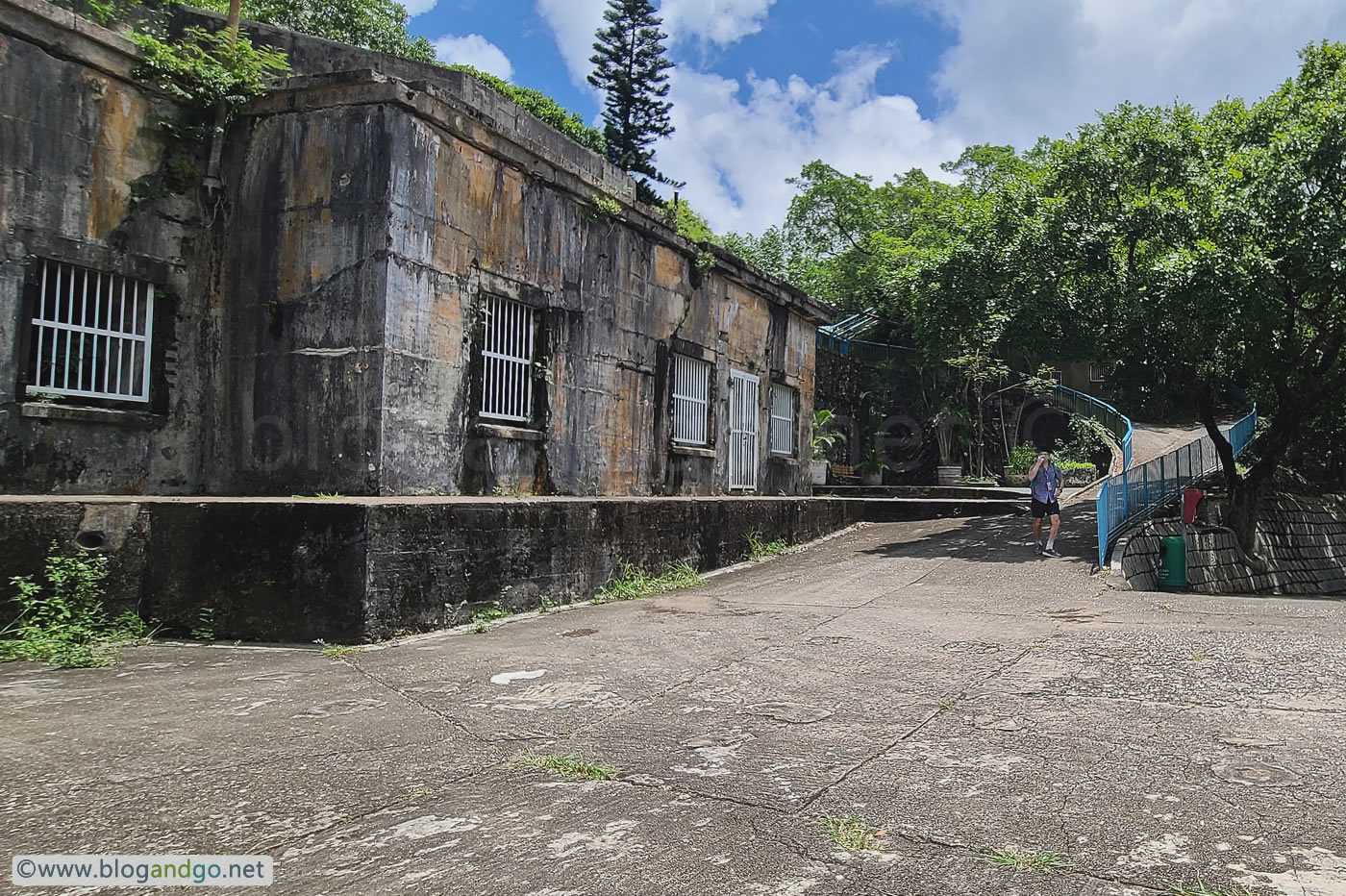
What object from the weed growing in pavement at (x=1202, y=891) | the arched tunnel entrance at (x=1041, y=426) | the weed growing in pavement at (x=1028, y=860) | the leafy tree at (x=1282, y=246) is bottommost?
the weed growing in pavement at (x=1028, y=860)

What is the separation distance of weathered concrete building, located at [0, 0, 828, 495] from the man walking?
6.76 meters

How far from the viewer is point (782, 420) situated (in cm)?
1527

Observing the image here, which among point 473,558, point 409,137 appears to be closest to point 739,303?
point 409,137

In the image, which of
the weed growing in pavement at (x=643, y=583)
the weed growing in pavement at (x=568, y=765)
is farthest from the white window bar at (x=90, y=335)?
the weed growing in pavement at (x=568, y=765)

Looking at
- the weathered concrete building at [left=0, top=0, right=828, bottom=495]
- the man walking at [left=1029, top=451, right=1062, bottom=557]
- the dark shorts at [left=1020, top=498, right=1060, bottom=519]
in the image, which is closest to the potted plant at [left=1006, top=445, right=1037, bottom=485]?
the man walking at [left=1029, top=451, right=1062, bottom=557]

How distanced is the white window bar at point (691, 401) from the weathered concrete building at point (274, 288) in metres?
2.71

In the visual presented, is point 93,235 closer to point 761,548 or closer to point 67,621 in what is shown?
point 67,621

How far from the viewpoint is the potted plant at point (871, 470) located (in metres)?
23.3

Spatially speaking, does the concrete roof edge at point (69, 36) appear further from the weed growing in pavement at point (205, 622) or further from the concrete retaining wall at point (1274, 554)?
the concrete retaining wall at point (1274, 554)

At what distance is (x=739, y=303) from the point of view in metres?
13.8

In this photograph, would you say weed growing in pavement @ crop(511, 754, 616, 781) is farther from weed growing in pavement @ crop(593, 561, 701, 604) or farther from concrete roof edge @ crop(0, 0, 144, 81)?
concrete roof edge @ crop(0, 0, 144, 81)

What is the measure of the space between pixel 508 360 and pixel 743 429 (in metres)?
5.44

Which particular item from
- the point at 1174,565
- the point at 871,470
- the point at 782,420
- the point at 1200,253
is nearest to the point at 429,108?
the point at 782,420

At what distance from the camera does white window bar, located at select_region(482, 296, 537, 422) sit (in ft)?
29.9
